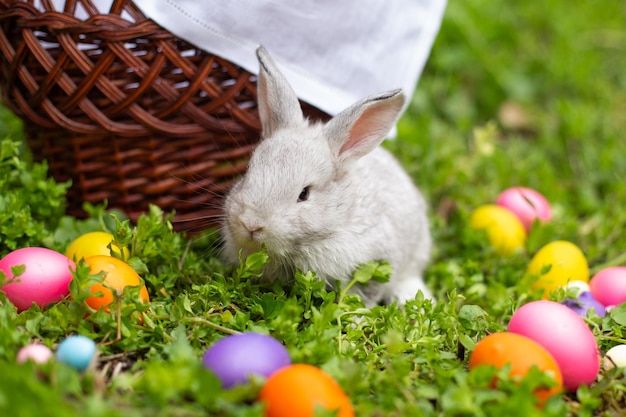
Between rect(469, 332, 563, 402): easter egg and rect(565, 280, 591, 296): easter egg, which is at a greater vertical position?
rect(565, 280, 591, 296): easter egg

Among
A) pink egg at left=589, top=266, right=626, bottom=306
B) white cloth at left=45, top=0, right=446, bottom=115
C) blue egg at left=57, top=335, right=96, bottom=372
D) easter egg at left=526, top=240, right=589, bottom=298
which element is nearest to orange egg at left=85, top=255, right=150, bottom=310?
blue egg at left=57, top=335, right=96, bottom=372

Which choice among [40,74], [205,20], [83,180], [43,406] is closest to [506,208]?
[205,20]

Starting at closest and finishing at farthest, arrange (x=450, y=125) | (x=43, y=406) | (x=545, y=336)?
1. (x=43, y=406)
2. (x=545, y=336)
3. (x=450, y=125)

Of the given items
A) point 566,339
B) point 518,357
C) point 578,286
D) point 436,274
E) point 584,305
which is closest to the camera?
point 518,357

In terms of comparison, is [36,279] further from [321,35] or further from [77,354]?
[321,35]

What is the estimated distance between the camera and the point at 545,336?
264 cm

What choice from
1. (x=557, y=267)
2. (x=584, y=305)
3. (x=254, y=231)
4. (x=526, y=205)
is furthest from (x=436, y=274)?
(x=254, y=231)

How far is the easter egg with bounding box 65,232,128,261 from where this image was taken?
3.03 metres

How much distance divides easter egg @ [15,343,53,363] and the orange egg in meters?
0.37

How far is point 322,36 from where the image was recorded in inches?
139

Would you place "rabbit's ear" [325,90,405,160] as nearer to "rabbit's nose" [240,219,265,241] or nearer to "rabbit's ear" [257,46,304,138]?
"rabbit's ear" [257,46,304,138]

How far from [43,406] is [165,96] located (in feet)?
5.82

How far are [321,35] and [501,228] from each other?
1.52 meters

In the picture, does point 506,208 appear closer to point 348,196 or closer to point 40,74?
point 348,196
